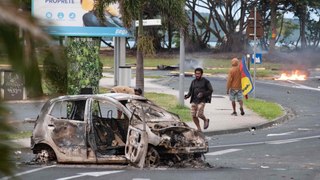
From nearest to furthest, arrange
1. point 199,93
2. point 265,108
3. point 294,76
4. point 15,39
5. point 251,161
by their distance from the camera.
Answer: point 15,39 → point 251,161 → point 199,93 → point 265,108 → point 294,76

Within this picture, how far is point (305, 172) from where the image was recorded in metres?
11.2

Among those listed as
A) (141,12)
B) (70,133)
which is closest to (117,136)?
(70,133)

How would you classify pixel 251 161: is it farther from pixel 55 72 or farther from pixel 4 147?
pixel 4 147

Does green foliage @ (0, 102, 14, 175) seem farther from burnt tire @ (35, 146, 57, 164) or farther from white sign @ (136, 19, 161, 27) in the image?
white sign @ (136, 19, 161, 27)

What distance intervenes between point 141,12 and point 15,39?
61.5 ft

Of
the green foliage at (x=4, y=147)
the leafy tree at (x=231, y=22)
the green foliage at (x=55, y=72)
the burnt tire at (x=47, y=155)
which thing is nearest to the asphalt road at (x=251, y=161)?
the burnt tire at (x=47, y=155)

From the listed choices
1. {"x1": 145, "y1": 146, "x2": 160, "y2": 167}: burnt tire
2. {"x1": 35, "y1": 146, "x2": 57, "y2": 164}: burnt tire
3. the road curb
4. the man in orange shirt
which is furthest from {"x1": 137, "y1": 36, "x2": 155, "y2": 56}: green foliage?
{"x1": 145, "y1": 146, "x2": 160, "y2": 167}: burnt tire

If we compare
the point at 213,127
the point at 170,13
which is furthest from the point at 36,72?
the point at 170,13

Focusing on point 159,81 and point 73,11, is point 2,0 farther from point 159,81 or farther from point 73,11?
point 159,81

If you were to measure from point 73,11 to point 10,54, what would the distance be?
25251mm

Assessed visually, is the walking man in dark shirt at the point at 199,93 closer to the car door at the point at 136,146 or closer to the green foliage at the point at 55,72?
the car door at the point at 136,146

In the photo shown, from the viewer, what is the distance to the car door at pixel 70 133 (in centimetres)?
1174

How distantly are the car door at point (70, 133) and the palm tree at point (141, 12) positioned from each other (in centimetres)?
761

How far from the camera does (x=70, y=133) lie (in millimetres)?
11953
